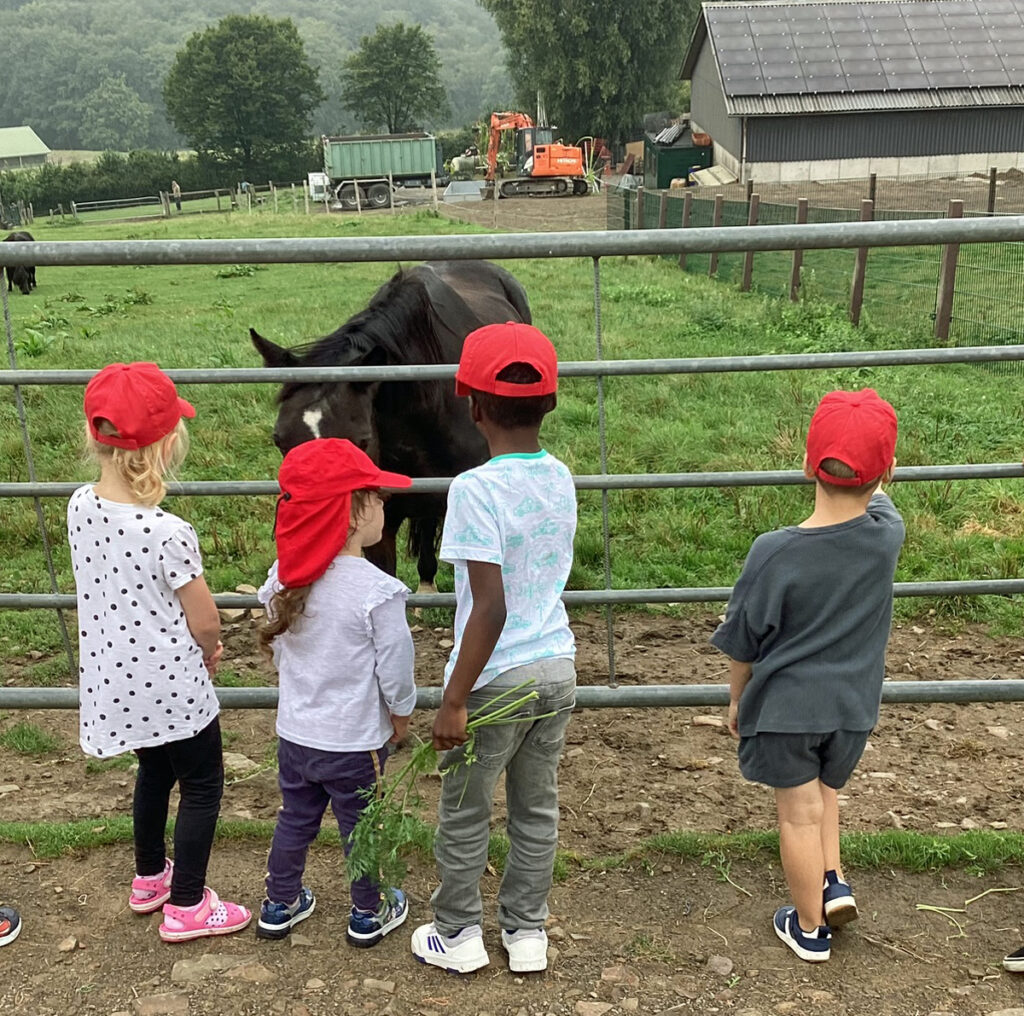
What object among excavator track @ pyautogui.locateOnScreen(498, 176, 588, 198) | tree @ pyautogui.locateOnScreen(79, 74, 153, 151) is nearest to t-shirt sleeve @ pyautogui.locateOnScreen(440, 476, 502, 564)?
excavator track @ pyautogui.locateOnScreen(498, 176, 588, 198)

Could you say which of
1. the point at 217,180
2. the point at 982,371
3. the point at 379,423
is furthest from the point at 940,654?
the point at 217,180

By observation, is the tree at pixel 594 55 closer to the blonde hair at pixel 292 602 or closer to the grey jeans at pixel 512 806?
the blonde hair at pixel 292 602

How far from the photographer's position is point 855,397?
7.38 feet

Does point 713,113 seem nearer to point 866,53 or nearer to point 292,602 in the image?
point 866,53

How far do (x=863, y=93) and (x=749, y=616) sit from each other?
117 feet

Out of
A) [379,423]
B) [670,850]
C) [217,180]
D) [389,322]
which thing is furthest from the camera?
[217,180]

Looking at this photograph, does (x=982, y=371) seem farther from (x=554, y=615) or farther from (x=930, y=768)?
(x=554, y=615)

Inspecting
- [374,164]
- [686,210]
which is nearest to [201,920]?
[686,210]

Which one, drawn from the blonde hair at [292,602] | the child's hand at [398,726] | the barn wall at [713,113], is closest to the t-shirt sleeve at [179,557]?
the blonde hair at [292,602]

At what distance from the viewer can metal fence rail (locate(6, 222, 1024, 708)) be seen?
2906 mm

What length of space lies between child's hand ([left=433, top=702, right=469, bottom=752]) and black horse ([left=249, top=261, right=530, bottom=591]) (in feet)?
4.92

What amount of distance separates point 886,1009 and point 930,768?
4.27 feet

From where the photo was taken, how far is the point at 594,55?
160 ft

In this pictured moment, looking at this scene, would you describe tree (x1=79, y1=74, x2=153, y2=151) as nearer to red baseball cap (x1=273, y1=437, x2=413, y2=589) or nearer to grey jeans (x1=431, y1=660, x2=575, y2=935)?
red baseball cap (x1=273, y1=437, x2=413, y2=589)
